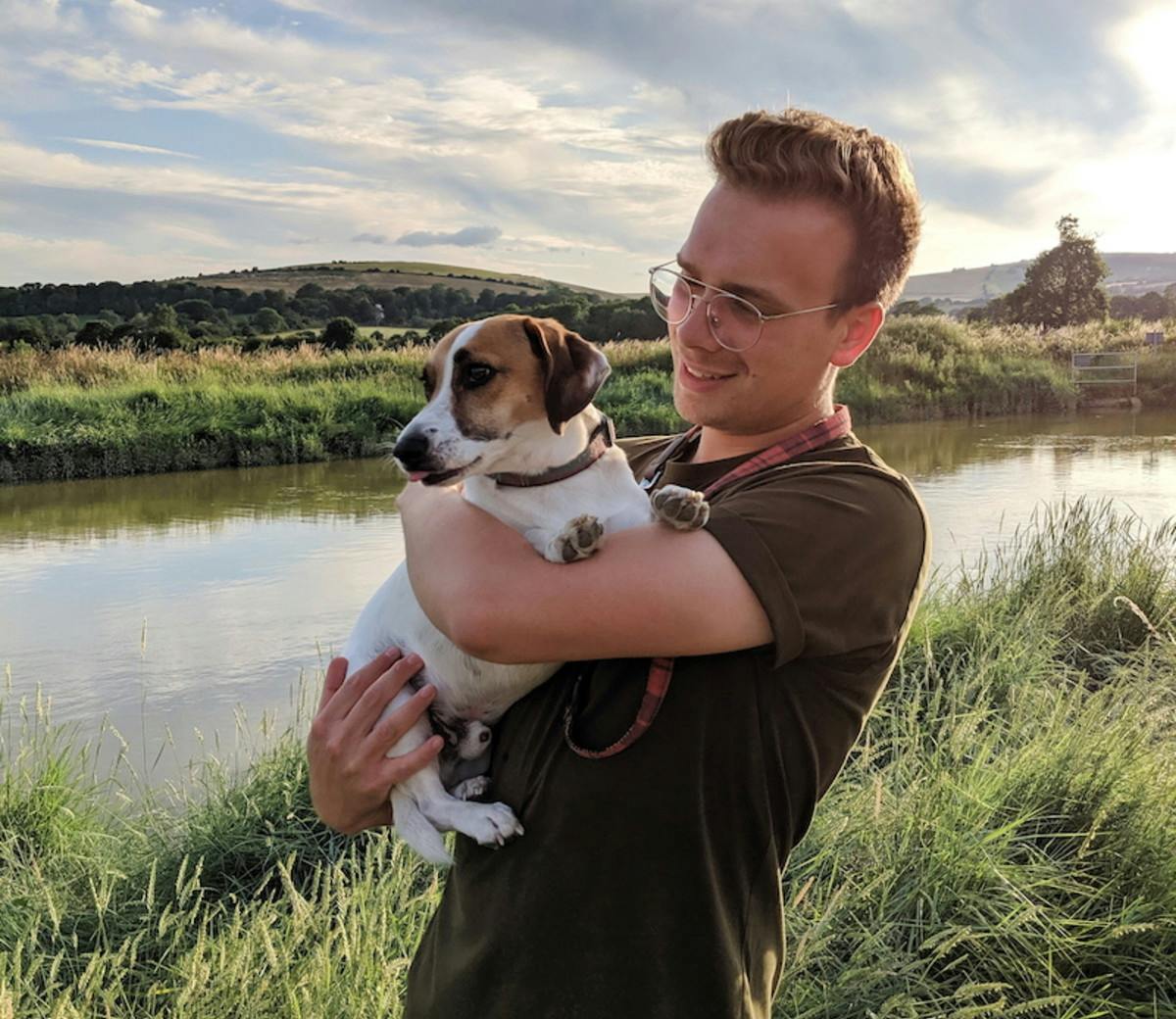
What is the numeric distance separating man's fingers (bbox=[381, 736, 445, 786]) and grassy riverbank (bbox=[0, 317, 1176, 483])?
42.9 feet

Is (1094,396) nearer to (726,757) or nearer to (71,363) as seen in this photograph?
(71,363)

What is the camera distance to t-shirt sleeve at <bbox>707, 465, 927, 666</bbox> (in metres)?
1.15

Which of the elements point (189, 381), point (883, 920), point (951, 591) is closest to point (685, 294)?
point (883, 920)

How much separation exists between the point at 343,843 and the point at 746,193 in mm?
3318

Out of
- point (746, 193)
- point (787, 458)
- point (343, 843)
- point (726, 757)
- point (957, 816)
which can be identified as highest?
point (746, 193)

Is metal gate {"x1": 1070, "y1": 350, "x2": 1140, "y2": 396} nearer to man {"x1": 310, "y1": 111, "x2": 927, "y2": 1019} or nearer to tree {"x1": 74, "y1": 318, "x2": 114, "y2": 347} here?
tree {"x1": 74, "y1": 318, "x2": 114, "y2": 347}

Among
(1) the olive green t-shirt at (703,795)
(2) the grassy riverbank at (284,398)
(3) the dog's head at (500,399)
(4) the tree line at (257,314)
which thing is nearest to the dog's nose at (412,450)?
(3) the dog's head at (500,399)

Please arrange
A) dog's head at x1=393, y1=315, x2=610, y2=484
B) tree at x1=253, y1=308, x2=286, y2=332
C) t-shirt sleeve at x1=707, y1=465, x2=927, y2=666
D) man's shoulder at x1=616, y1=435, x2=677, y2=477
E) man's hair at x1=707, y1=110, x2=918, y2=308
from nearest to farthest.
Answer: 1. t-shirt sleeve at x1=707, y1=465, x2=927, y2=666
2. man's hair at x1=707, y1=110, x2=918, y2=308
3. dog's head at x1=393, y1=315, x2=610, y2=484
4. man's shoulder at x1=616, y1=435, x2=677, y2=477
5. tree at x1=253, y1=308, x2=286, y2=332

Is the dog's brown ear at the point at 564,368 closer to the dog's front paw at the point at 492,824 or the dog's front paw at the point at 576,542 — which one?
the dog's front paw at the point at 576,542

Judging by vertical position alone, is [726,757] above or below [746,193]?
below

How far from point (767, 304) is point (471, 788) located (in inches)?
36.1

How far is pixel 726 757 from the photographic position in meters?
1.20

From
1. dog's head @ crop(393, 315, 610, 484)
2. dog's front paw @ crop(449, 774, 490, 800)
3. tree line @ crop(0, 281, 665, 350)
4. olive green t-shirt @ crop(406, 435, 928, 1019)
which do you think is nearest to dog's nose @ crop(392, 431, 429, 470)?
dog's head @ crop(393, 315, 610, 484)

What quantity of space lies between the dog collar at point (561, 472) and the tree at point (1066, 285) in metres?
40.9
